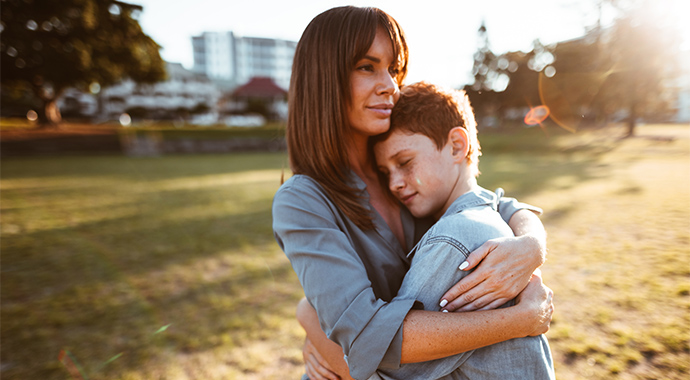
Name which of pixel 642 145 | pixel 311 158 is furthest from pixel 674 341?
pixel 642 145

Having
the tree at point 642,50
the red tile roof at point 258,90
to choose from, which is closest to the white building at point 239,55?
the red tile roof at point 258,90

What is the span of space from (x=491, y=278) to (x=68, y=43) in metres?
26.9

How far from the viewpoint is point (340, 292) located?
44.1 inches

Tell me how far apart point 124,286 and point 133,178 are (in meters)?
9.88

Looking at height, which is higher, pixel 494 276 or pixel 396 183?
pixel 396 183

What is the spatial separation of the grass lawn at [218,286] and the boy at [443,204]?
25.7 inches

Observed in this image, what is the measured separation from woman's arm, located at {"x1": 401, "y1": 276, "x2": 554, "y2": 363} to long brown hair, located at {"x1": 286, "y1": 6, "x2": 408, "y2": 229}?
479 mm

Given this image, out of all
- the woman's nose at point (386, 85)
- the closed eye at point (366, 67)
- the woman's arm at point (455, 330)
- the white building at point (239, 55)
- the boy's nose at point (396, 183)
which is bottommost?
the woman's arm at point (455, 330)

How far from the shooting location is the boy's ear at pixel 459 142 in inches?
62.0

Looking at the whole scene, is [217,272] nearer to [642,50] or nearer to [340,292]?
[340,292]

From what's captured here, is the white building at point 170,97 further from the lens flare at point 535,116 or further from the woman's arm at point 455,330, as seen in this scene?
the woman's arm at point 455,330

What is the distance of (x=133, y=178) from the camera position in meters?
12.8

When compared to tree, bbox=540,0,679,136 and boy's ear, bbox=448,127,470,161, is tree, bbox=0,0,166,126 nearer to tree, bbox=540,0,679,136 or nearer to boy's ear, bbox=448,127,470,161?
boy's ear, bbox=448,127,470,161

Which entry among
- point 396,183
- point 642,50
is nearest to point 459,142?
point 396,183
